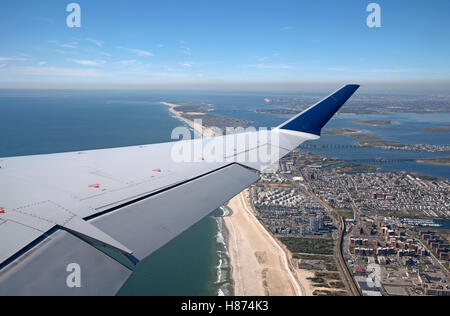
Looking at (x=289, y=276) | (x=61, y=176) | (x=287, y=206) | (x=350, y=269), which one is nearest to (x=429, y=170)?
(x=287, y=206)

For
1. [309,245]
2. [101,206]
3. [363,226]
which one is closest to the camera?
[101,206]

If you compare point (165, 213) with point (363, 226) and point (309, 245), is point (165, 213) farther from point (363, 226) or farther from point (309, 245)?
point (363, 226)

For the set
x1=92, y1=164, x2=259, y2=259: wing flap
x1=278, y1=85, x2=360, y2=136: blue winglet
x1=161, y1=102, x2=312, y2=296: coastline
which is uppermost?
x1=278, y1=85, x2=360, y2=136: blue winglet

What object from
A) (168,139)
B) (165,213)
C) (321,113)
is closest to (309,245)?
(321,113)

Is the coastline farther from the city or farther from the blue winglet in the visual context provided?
the blue winglet

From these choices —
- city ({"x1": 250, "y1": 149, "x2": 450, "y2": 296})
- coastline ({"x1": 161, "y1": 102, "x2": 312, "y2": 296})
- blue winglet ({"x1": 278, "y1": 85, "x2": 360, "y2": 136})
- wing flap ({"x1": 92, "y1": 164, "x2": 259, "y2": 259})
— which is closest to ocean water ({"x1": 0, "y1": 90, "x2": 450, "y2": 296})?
coastline ({"x1": 161, "y1": 102, "x2": 312, "y2": 296})

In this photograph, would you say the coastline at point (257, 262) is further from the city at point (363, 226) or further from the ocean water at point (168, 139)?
the city at point (363, 226)
